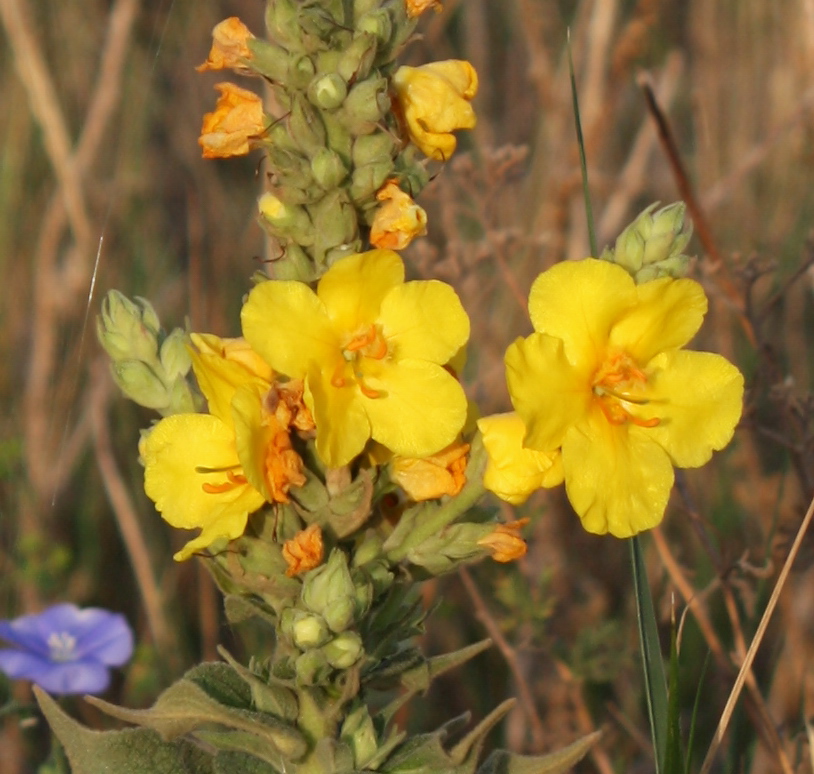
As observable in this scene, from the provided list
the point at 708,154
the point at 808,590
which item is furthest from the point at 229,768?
the point at 708,154

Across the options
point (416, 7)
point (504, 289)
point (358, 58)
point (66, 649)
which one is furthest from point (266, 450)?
point (504, 289)

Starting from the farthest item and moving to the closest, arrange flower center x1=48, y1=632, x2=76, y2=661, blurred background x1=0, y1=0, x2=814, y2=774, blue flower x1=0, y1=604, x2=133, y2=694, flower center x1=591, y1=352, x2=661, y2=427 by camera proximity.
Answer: blurred background x1=0, y1=0, x2=814, y2=774 < flower center x1=48, y1=632, x2=76, y2=661 < blue flower x1=0, y1=604, x2=133, y2=694 < flower center x1=591, y1=352, x2=661, y2=427

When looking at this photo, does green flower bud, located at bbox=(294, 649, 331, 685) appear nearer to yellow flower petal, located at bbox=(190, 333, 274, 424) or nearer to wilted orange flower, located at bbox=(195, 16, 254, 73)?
yellow flower petal, located at bbox=(190, 333, 274, 424)

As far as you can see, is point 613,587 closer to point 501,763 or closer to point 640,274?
point 501,763

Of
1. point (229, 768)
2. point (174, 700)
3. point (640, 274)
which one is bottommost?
point (229, 768)

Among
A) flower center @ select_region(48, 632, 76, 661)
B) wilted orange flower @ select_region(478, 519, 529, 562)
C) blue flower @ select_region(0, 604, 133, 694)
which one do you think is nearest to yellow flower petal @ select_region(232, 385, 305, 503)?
wilted orange flower @ select_region(478, 519, 529, 562)
